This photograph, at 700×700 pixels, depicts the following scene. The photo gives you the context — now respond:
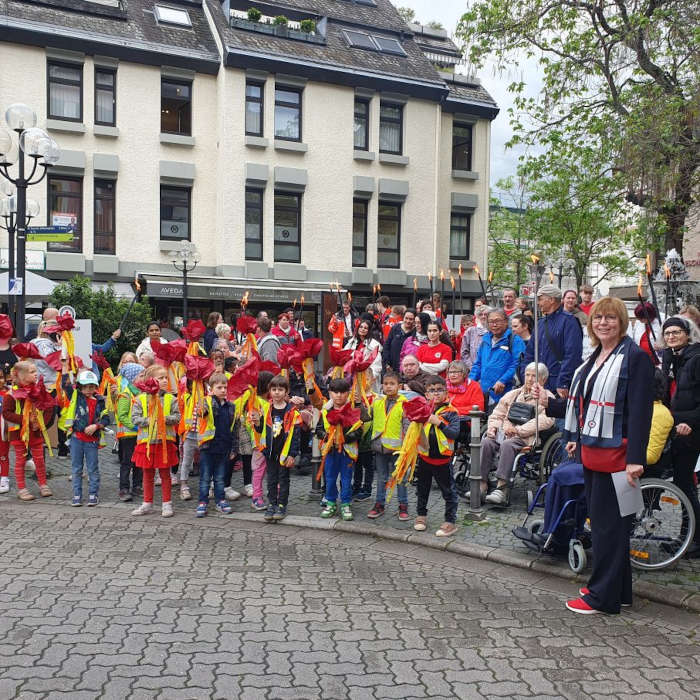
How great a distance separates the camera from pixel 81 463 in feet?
27.1

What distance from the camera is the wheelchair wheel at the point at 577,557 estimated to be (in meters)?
5.74

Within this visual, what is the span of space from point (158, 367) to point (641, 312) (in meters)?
5.10

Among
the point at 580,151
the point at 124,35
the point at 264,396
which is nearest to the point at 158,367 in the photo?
the point at 264,396

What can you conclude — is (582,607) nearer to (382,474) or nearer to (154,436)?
(382,474)

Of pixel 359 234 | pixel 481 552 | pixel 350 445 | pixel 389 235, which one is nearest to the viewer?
pixel 481 552

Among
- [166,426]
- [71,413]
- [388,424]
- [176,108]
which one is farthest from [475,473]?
[176,108]

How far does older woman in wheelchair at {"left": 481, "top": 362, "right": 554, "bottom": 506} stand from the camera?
25.1 feet

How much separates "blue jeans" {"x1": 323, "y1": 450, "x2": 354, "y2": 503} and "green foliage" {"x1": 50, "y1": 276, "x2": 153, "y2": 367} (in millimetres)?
9157

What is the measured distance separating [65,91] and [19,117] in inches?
447

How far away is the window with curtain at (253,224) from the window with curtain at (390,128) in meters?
4.85

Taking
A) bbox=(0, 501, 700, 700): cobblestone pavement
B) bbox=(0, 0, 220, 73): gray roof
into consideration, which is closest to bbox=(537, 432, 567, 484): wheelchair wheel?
bbox=(0, 501, 700, 700): cobblestone pavement

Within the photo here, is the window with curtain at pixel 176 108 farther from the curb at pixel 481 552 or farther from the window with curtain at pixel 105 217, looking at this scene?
the curb at pixel 481 552

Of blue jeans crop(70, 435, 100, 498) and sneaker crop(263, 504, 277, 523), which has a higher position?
blue jeans crop(70, 435, 100, 498)

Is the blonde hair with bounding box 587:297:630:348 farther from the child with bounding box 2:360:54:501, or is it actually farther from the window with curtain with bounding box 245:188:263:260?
the window with curtain with bounding box 245:188:263:260
